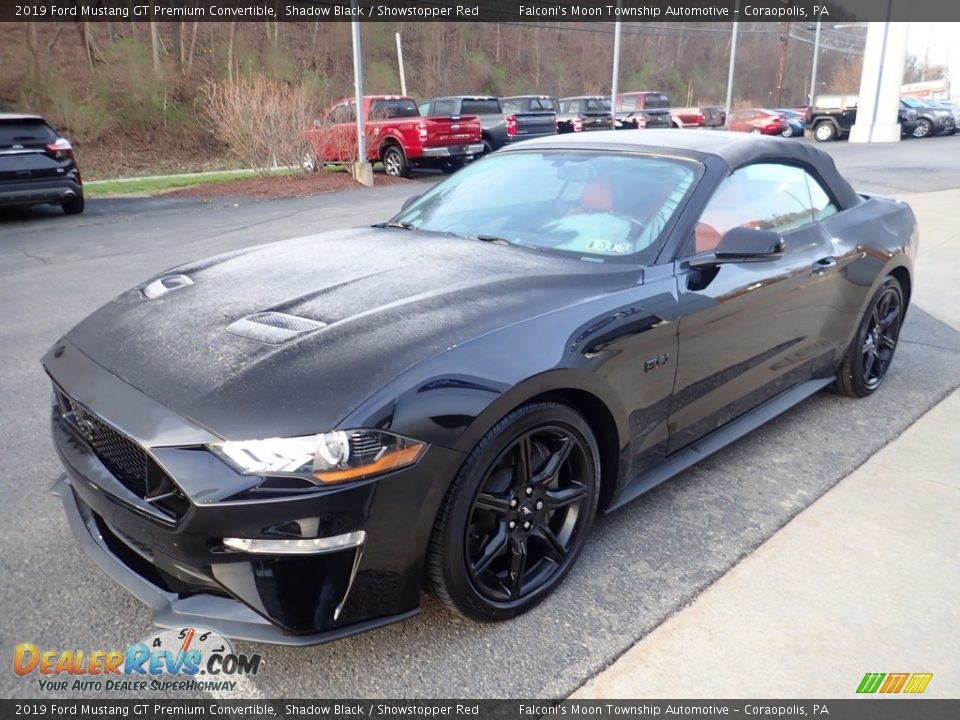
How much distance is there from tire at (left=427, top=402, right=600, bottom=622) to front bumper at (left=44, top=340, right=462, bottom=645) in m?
0.10

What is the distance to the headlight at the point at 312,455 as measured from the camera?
6.28 feet

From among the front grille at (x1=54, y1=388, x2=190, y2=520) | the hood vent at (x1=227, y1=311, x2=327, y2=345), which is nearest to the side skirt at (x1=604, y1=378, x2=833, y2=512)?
the hood vent at (x1=227, y1=311, x2=327, y2=345)

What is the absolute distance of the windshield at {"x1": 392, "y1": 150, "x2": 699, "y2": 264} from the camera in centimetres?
303

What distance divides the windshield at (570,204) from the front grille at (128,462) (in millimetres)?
1691

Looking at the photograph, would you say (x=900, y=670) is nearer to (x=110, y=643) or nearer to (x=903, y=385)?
(x=110, y=643)

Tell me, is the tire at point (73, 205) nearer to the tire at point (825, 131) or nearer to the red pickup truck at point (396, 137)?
the red pickup truck at point (396, 137)

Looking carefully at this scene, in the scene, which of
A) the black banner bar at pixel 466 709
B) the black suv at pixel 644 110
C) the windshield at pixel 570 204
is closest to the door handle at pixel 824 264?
the windshield at pixel 570 204

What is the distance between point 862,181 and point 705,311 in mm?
15010

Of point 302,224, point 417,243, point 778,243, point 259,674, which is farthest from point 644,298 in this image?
point 302,224

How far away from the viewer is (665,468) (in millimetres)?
2996

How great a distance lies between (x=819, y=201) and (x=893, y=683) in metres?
2.54

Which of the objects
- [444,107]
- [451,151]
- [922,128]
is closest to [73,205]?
[451,151]

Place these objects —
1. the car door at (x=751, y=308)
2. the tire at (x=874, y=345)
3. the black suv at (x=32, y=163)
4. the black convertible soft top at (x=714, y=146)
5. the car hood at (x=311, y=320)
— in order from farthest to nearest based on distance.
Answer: the black suv at (x=32, y=163)
the tire at (x=874, y=345)
the black convertible soft top at (x=714, y=146)
the car door at (x=751, y=308)
the car hood at (x=311, y=320)

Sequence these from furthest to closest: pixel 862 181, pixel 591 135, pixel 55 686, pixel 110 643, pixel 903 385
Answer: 1. pixel 862 181
2. pixel 903 385
3. pixel 591 135
4. pixel 110 643
5. pixel 55 686
